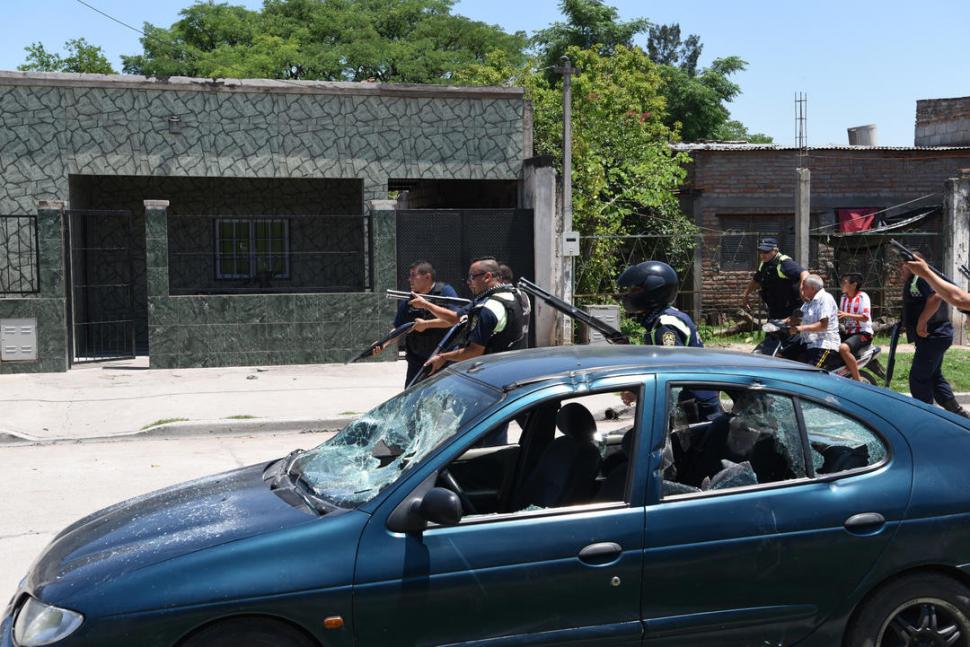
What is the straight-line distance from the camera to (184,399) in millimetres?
12102

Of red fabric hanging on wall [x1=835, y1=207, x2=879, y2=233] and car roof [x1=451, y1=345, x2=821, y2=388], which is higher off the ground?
red fabric hanging on wall [x1=835, y1=207, x2=879, y2=233]

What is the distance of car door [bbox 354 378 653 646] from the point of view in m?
3.49

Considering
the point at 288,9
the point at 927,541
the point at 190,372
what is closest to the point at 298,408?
the point at 190,372

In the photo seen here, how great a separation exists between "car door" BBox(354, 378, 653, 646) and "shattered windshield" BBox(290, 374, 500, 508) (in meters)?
0.25

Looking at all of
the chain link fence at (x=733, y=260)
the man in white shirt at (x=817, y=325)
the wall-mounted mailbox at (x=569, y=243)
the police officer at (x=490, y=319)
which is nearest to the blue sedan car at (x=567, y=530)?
the police officer at (x=490, y=319)

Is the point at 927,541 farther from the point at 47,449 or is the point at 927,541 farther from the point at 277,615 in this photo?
the point at 47,449

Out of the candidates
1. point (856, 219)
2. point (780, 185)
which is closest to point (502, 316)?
point (780, 185)

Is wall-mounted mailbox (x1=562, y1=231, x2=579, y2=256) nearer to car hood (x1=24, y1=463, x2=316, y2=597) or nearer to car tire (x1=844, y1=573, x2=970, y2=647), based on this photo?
car hood (x1=24, y1=463, x2=316, y2=597)

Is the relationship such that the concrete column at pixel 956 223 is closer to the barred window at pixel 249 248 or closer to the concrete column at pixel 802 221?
the concrete column at pixel 802 221

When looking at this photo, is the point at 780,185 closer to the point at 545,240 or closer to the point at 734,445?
the point at 545,240

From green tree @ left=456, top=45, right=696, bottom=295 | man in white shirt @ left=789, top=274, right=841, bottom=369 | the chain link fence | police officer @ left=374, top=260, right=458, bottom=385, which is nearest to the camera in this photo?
police officer @ left=374, top=260, right=458, bottom=385

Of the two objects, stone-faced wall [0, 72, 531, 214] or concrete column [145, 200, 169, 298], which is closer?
concrete column [145, 200, 169, 298]

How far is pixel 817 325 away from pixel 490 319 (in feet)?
13.9

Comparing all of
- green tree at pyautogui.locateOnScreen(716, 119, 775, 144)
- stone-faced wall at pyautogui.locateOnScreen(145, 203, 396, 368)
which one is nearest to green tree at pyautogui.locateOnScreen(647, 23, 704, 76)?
green tree at pyautogui.locateOnScreen(716, 119, 775, 144)
